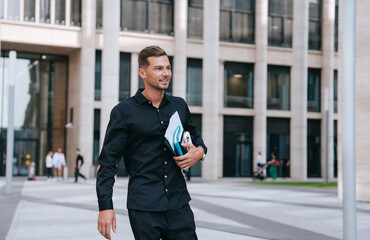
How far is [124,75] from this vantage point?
36.2 m

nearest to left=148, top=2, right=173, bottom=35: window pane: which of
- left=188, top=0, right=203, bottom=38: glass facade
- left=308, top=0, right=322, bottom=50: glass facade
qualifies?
left=188, top=0, right=203, bottom=38: glass facade

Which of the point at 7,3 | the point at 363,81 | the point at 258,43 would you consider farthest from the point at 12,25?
the point at 363,81

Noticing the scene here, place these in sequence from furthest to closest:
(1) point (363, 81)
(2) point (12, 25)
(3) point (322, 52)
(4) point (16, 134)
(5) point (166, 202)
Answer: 1. (3) point (322, 52)
2. (4) point (16, 134)
3. (2) point (12, 25)
4. (1) point (363, 81)
5. (5) point (166, 202)

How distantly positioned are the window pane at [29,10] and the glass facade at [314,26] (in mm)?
18602

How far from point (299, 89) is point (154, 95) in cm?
3630

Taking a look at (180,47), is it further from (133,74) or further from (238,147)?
(238,147)

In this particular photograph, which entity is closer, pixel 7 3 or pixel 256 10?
pixel 7 3

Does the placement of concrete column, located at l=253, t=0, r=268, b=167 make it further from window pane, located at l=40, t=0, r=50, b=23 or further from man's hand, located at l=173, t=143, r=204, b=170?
man's hand, located at l=173, t=143, r=204, b=170

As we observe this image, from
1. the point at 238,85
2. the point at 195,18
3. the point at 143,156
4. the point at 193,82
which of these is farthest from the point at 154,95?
the point at 238,85

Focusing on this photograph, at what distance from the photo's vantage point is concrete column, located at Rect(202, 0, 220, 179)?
36.3 m

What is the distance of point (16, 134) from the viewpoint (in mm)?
37281

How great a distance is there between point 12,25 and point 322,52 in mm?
20539

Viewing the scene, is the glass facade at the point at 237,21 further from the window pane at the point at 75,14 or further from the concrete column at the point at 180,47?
the window pane at the point at 75,14

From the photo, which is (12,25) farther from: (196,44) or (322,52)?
(322,52)
